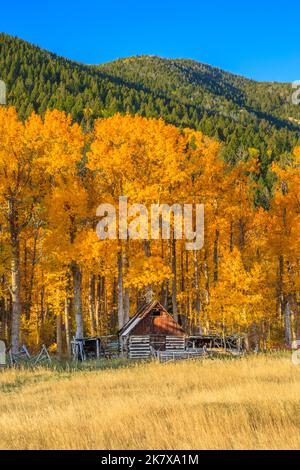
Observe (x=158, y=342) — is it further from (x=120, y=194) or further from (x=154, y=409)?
(x=154, y=409)

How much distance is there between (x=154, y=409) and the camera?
38.2 ft

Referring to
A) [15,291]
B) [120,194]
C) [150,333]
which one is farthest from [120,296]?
[120,194]

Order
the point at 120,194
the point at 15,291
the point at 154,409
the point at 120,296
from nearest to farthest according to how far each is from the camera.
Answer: the point at 154,409
the point at 15,291
the point at 120,296
the point at 120,194

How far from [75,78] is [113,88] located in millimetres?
15800

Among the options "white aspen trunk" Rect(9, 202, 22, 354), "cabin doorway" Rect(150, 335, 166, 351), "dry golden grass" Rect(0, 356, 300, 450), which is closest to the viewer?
"dry golden grass" Rect(0, 356, 300, 450)

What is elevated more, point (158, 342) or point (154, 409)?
point (154, 409)

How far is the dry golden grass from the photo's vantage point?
905 cm

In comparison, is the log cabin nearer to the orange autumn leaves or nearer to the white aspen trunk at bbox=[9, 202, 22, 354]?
the orange autumn leaves

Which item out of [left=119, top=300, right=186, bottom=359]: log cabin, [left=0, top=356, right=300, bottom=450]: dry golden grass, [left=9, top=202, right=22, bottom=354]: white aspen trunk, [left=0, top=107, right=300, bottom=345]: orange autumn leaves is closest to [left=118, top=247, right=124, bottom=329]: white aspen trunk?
[left=0, top=107, right=300, bottom=345]: orange autumn leaves

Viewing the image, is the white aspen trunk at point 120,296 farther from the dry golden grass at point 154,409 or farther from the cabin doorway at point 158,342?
the dry golden grass at point 154,409

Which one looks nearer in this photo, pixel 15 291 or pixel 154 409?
pixel 154 409

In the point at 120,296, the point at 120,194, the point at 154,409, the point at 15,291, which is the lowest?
the point at 154,409

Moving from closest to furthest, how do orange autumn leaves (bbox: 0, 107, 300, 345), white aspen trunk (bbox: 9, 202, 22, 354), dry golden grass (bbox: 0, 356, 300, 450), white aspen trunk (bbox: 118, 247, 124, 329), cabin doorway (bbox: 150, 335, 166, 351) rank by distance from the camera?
dry golden grass (bbox: 0, 356, 300, 450)
white aspen trunk (bbox: 9, 202, 22, 354)
orange autumn leaves (bbox: 0, 107, 300, 345)
white aspen trunk (bbox: 118, 247, 124, 329)
cabin doorway (bbox: 150, 335, 166, 351)

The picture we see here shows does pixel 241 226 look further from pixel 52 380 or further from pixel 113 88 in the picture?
pixel 113 88
